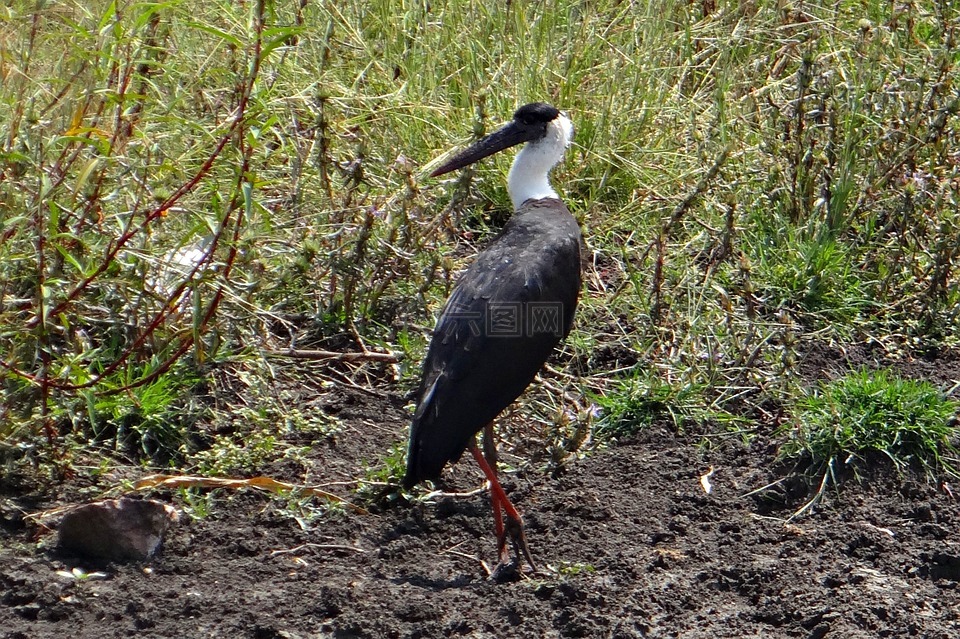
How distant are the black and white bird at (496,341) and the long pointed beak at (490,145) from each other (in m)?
0.39

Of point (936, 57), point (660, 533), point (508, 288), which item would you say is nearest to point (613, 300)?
point (508, 288)

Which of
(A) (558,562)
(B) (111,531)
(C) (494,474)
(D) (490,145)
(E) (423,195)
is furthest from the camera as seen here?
(E) (423,195)

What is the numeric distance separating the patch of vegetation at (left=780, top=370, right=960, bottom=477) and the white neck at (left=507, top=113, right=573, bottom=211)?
1433 millimetres

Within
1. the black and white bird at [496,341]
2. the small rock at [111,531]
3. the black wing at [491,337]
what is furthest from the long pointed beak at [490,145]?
the small rock at [111,531]

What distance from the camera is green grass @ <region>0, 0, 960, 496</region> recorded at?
3.93m

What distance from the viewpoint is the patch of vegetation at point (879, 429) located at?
13.7 feet

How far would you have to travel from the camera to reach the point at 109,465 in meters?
4.07

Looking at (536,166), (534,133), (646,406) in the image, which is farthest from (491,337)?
(534,133)

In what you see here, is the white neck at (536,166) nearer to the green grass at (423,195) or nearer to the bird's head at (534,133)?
the bird's head at (534,133)

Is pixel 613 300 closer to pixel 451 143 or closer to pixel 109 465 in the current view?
pixel 451 143

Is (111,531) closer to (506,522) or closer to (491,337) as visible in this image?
(506,522)

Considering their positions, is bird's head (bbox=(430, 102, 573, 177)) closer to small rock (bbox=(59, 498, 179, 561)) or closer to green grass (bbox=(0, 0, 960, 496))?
green grass (bbox=(0, 0, 960, 496))

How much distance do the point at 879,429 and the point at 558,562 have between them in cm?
136

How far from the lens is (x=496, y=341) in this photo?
13.1 feet
